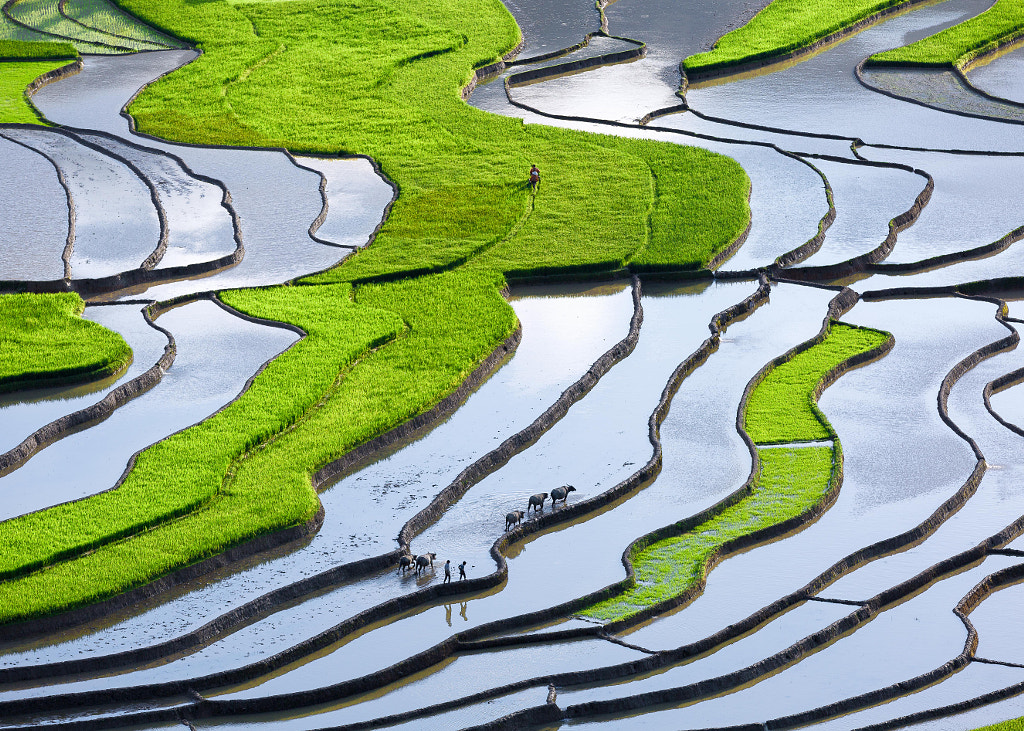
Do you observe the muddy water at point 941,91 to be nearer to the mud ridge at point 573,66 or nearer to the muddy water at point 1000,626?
the mud ridge at point 573,66

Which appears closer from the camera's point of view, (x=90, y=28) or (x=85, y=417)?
(x=85, y=417)

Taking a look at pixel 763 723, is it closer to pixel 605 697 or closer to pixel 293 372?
pixel 605 697

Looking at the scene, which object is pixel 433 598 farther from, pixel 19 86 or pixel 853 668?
pixel 19 86

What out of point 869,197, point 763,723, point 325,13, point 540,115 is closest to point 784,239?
point 869,197

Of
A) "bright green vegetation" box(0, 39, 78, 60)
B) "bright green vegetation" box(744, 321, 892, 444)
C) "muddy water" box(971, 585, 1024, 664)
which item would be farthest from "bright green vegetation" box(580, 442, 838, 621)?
"bright green vegetation" box(0, 39, 78, 60)

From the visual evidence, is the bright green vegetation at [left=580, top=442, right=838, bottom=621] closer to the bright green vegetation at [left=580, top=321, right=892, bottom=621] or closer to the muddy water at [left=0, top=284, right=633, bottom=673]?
the bright green vegetation at [left=580, top=321, right=892, bottom=621]

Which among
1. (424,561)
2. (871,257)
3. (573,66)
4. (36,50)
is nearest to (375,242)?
(871,257)

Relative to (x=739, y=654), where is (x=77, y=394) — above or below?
above

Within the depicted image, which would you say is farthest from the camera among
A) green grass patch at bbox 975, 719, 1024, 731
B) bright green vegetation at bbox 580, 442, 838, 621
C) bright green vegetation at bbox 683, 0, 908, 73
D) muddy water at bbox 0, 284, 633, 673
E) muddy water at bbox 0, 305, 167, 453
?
bright green vegetation at bbox 683, 0, 908, 73
